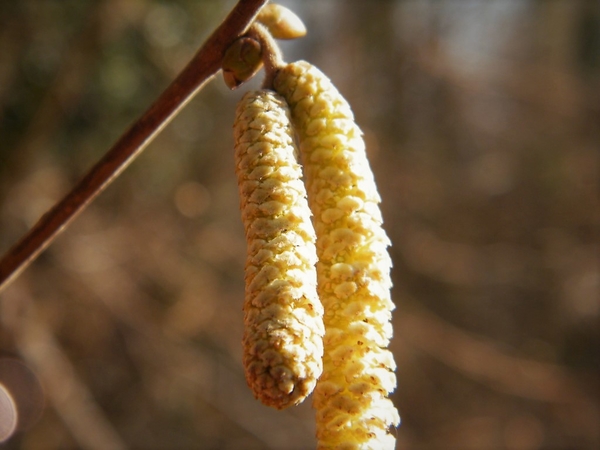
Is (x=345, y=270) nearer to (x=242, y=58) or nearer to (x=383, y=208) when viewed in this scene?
(x=242, y=58)

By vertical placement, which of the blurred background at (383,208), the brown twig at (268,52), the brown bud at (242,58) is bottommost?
the brown bud at (242,58)

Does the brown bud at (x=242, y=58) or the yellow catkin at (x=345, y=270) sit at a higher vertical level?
the brown bud at (x=242, y=58)

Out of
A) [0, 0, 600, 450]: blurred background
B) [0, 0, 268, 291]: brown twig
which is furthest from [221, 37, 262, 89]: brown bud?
[0, 0, 600, 450]: blurred background

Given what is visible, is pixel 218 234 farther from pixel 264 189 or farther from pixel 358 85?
pixel 264 189

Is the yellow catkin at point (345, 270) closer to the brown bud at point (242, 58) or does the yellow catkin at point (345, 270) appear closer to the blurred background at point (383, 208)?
the brown bud at point (242, 58)

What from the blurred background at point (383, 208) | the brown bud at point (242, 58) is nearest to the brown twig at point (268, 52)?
the brown bud at point (242, 58)

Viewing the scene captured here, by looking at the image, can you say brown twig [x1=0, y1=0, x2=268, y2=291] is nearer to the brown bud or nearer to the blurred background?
the brown bud
